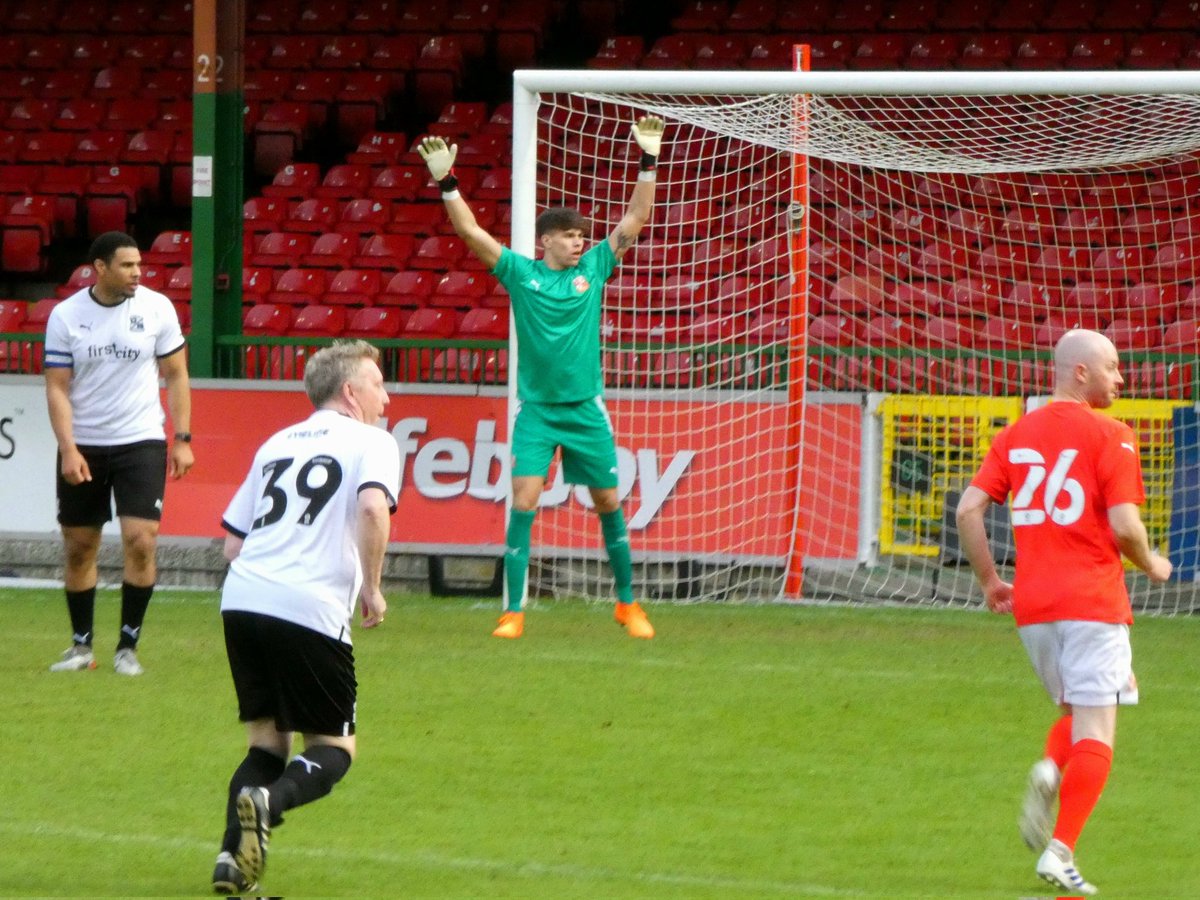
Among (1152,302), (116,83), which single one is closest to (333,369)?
(1152,302)

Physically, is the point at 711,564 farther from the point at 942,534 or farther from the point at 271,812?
the point at 271,812

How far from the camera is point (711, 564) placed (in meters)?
11.7

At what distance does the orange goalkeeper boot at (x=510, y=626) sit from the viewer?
9.83 metres

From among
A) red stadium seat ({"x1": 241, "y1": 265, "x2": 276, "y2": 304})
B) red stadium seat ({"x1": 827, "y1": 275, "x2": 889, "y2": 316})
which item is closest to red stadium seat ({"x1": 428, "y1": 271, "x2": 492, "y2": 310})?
red stadium seat ({"x1": 241, "y1": 265, "x2": 276, "y2": 304})

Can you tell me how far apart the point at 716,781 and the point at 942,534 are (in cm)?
522

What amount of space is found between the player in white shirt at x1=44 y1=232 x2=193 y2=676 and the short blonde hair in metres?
3.22

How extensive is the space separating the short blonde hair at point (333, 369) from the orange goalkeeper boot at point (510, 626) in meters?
4.53

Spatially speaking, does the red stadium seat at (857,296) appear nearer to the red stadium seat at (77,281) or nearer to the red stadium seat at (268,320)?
the red stadium seat at (268,320)

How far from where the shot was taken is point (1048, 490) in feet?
17.8

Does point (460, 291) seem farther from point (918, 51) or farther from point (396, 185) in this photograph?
point (918, 51)

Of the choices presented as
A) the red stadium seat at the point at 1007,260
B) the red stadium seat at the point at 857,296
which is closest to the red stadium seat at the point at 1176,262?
the red stadium seat at the point at 1007,260

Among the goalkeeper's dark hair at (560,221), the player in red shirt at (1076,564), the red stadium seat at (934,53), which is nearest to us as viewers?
the player in red shirt at (1076,564)

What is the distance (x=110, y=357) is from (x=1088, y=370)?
4.60 m

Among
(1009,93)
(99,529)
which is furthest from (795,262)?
(99,529)
